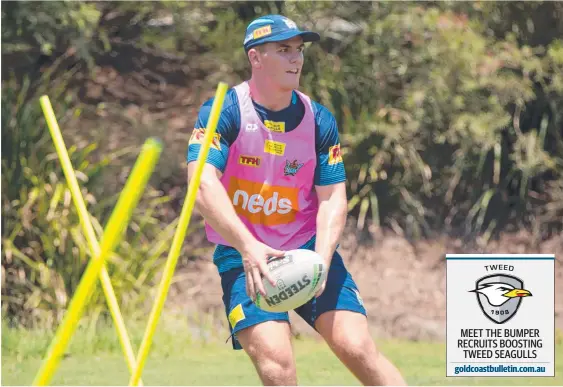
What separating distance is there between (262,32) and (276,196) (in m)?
0.83

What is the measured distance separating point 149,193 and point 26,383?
151 inches

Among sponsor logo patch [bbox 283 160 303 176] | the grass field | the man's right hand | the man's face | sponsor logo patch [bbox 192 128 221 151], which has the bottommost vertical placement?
the grass field

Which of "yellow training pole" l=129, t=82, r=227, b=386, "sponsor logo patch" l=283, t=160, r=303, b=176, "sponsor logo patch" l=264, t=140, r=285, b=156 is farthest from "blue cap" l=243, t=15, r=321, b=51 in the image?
"yellow training pole" l=129, t=82, r=227, b=386

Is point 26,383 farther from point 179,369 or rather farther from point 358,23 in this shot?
point 358,23

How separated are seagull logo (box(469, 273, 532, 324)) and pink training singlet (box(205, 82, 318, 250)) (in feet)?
7.26

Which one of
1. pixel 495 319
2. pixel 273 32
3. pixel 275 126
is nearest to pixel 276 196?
pixel 275 126

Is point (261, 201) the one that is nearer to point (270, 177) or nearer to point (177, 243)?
point (270, 177)

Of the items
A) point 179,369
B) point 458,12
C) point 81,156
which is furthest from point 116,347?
point 458,12

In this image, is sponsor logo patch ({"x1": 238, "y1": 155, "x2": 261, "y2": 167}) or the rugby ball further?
sponsor logo patch ({"x1": 238, "y1": 155, "x2": 261, "y2": 167})

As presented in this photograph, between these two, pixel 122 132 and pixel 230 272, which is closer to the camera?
pixel 230 272

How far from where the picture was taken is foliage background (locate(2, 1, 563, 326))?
11.5 metres

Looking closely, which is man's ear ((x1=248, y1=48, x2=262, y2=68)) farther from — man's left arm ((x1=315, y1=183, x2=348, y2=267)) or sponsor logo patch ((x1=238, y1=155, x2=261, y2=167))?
man's left arm ((x1=315, y1=183, x2=348, y2=267))

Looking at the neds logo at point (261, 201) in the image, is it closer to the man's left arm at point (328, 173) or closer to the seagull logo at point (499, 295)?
the man's left arm at point (328, 173)

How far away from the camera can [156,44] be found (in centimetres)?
1270
